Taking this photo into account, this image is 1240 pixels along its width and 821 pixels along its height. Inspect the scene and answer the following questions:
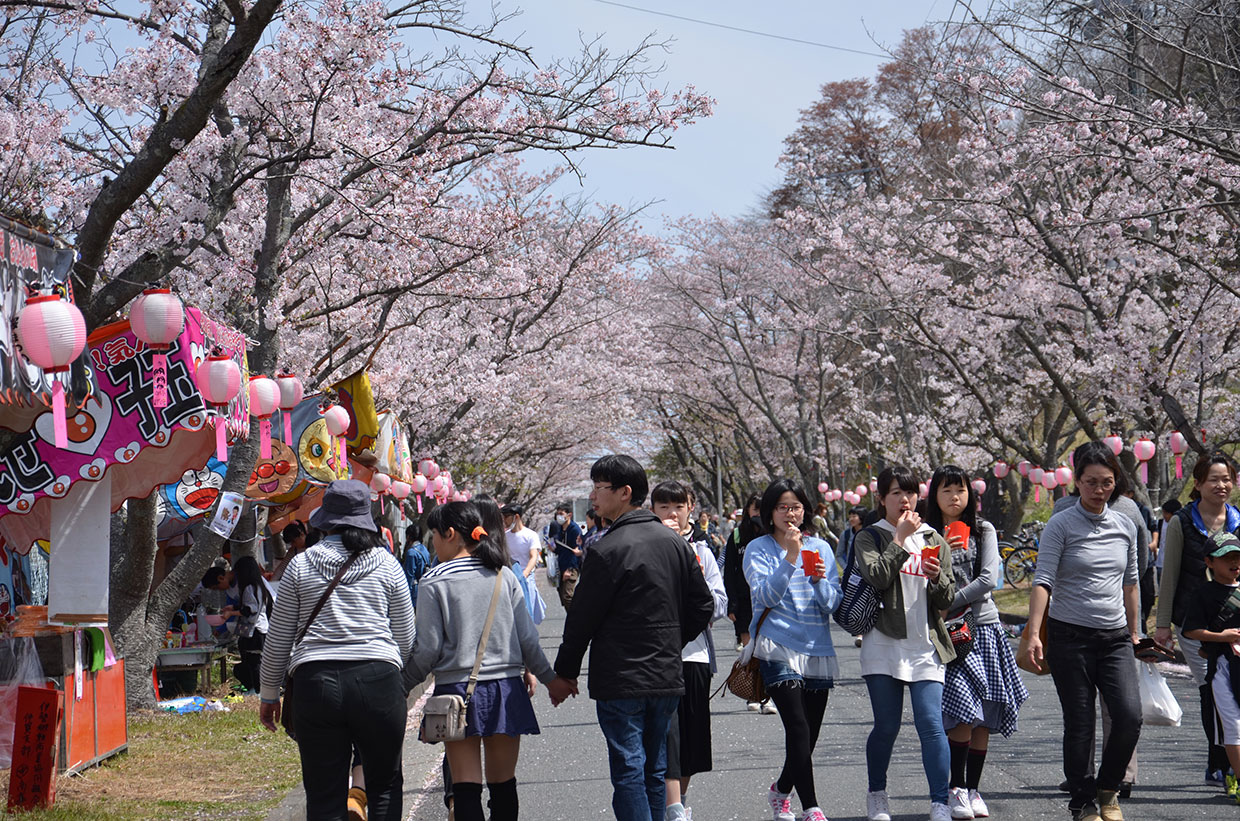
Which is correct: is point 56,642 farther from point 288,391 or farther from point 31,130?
point 31,130

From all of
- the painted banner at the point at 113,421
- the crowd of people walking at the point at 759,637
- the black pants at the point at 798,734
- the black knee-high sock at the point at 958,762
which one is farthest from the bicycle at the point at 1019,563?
the painted banner at the point at 113,421

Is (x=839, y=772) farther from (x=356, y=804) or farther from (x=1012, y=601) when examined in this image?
(x=1012, y=601)

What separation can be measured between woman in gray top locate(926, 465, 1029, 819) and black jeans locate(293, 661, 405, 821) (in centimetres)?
290

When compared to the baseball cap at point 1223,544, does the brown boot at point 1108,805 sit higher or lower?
lower

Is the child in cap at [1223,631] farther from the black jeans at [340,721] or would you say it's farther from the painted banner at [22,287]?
the painted banner at [22,287]

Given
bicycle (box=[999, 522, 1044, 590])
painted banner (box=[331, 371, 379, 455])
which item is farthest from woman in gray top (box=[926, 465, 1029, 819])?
bicycle (box=[999, 522, 1044, 590])

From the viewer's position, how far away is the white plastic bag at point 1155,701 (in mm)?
6164

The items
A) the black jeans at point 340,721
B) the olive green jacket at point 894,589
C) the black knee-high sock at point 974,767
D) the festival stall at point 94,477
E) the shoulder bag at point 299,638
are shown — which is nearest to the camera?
the black jeans at point 340,721

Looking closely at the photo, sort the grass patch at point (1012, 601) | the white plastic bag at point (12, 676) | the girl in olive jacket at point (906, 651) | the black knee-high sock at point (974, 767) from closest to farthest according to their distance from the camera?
1. the girl in olive jacket at point (906, 651)
2. the black knee-high sock at point (974, 767)
3. the white plastic bag at point (12, 676)
4. the grass patch at point (1012, 601)

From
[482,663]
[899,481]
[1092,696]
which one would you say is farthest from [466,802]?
[1092,696]

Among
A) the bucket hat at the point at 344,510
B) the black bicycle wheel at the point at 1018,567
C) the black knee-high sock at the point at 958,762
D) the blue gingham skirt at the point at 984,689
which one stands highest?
the bucket hat at the point at 344,510

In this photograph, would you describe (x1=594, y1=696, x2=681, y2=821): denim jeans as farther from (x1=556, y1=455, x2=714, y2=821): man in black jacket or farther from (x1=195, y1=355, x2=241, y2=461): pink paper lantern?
(x1=195, y1=355, x2=241, y2=461): pink paper lantern

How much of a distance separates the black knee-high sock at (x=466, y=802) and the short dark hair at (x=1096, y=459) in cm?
329

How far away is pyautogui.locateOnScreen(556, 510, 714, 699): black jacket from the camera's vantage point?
16.3 feet
